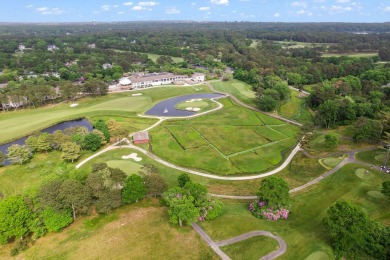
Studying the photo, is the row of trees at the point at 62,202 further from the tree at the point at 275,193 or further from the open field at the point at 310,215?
the tree at the point at 275,193

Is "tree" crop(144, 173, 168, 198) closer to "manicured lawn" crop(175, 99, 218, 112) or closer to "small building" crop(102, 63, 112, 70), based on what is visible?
"manicured lawn" crop(175, 99, 218, 112)

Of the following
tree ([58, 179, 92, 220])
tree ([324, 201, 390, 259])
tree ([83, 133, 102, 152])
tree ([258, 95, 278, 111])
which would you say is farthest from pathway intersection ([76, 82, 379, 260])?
tree ([58, 179, 92, 220])

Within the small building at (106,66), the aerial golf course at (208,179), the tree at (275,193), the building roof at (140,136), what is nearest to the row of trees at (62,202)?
the aerial golf course at (208,179)

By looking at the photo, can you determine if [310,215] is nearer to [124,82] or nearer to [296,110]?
[296,110]

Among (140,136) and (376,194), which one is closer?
(376,194)

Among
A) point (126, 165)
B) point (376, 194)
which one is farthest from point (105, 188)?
point (376, 194)

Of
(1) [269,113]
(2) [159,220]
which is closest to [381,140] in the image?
(1) [269,113]

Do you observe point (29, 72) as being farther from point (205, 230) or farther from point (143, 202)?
point (205, 230)
